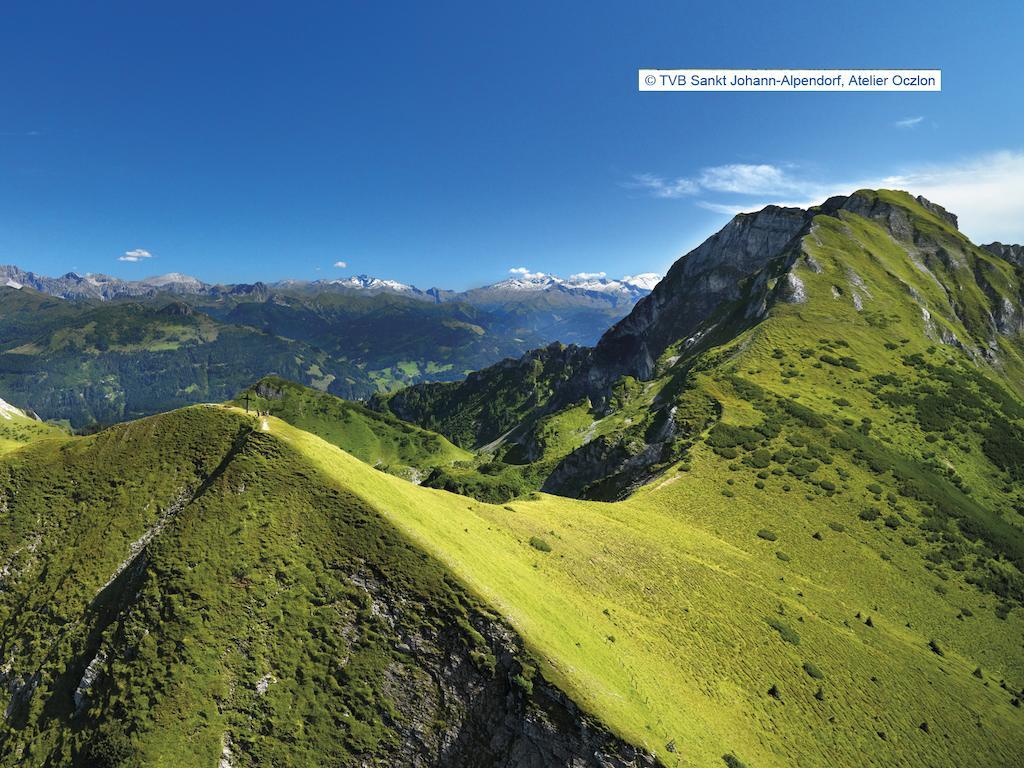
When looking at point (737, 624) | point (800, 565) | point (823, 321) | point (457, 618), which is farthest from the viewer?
point (823, 321)

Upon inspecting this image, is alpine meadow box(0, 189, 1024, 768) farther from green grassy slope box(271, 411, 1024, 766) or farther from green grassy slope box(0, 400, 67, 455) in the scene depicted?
green grassy slope box(0, 400, 67, 455)

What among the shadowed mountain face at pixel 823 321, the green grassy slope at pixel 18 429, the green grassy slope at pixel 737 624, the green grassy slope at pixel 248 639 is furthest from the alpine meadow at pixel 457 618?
the green grassy slope at pixel 18 429

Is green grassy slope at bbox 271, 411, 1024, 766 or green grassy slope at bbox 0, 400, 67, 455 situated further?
green grassy slope at bbox 0, 400, 67, 455

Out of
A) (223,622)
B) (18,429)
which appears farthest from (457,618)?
(18,429)

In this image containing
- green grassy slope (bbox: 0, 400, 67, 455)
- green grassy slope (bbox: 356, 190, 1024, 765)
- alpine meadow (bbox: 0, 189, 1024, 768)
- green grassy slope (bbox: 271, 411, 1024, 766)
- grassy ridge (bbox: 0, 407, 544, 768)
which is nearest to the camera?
grassy ridge (bbox: 0, 407, 544, 768)

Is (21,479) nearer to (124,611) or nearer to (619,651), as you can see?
(124,611)

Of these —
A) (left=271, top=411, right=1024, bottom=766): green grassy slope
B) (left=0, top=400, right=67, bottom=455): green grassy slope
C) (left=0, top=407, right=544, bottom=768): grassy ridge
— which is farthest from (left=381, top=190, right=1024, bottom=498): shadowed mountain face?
(left=0, top=400, right=67, bottom=455): green grassy slope

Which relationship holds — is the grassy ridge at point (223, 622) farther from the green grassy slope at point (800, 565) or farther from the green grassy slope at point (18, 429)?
the green grassy slope at point (18, 429)

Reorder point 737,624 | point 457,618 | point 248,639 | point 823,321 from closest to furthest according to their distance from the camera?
point 248,639 < point 457,618 < point 737,624 < point 823,321

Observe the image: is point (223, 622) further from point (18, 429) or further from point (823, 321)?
point (18, 429)

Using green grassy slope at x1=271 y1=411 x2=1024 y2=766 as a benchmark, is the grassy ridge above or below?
above

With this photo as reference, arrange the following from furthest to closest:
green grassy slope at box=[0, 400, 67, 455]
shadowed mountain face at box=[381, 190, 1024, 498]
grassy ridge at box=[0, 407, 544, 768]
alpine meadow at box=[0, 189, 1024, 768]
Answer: green grassy slope at box=[0, 400, 67, 455] → shadowed mountain face at box=[381, 190, 1024, 498] → alpine meadow at box=[0, 189, 1024, 768] → grassy ridge at box=[0, 407, 544, 768]

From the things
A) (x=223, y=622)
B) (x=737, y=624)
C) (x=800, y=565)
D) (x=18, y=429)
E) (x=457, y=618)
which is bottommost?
(x=800, y=565)

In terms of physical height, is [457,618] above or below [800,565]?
above
